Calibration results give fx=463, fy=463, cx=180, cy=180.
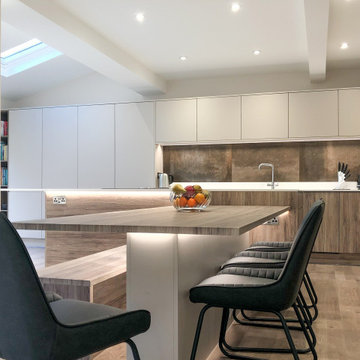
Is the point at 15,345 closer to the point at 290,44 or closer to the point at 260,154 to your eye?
the point at 290,44

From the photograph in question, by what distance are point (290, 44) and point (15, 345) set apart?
5114 mm

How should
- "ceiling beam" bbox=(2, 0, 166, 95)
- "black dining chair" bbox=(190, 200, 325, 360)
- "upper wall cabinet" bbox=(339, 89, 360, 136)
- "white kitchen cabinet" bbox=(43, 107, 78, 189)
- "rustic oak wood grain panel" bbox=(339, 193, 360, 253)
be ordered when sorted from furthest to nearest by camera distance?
1. "white kitchen cabinet" bbox=(43, 107, 78, 189)
2. "upper wall cabinet" bbox=(339, 89, 360, 136)
3. "rustic oak wood grain panel" bbox=(339, 193, 360, 253)
4. "ceiling beam" bbox=(2, 0, 166, 95)
5. "black dining chair" bbox=(190, 200, 325, 360)

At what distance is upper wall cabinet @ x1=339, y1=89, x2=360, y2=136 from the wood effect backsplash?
332 mm

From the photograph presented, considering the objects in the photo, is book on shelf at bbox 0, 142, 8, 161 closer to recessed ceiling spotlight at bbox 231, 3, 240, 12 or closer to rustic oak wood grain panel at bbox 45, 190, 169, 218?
rustic oak wood grain panel at bbox 45, 190, 169, 218

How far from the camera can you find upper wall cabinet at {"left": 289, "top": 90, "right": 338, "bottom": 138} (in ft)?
20.3

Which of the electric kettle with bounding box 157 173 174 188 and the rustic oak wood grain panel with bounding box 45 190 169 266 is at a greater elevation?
the electric kettle with bounding box 157 173 174 188

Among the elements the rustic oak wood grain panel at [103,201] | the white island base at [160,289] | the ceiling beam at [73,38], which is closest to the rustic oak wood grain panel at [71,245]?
the rustic oak wood grain panel at [103,201]

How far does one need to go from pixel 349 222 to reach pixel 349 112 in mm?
1752

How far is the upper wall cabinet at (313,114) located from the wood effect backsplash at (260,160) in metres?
0.33

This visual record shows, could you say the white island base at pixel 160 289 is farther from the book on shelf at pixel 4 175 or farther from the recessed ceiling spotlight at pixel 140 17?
the book on shelf at pixel 4 175

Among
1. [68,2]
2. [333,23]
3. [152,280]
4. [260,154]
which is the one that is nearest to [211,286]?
[152,280]

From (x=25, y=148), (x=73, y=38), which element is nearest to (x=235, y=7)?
(x=73, y=38)

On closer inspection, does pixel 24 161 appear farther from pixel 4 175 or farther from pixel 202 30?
pixel 202 30

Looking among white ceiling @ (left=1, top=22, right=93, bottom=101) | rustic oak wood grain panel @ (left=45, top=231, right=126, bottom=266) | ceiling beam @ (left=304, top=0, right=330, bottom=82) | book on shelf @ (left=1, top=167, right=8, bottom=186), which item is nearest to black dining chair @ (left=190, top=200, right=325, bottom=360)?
ceiling beam @ (left=304, top=0, right=330, bottom=82)
